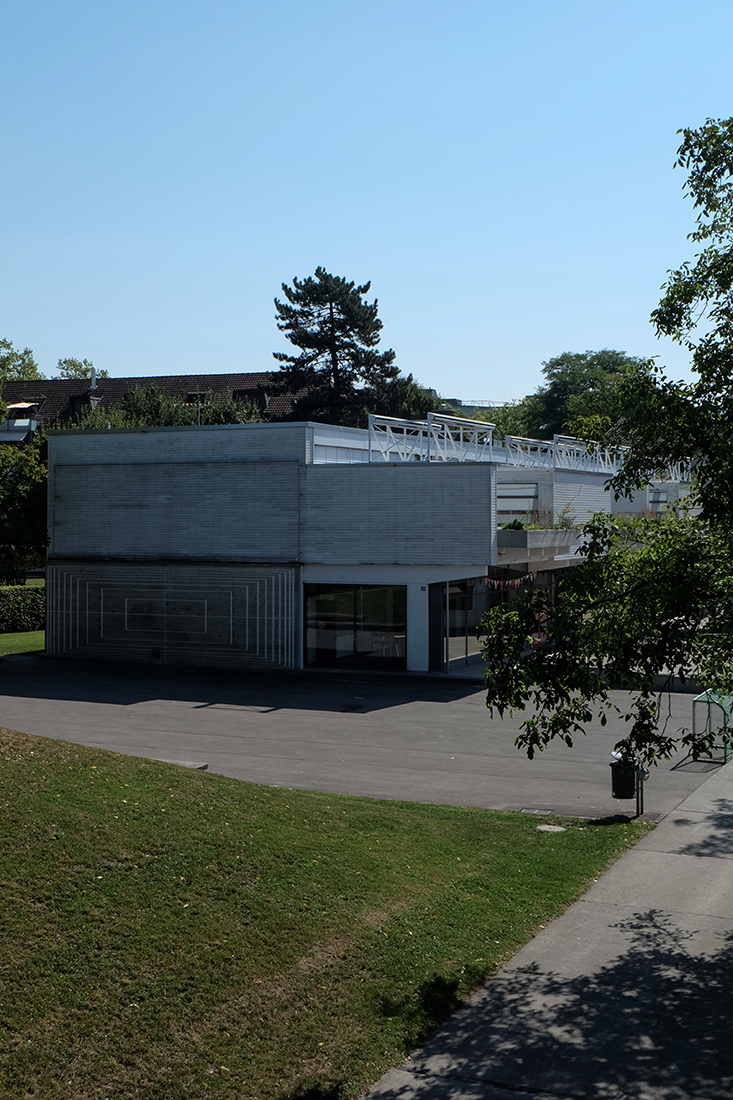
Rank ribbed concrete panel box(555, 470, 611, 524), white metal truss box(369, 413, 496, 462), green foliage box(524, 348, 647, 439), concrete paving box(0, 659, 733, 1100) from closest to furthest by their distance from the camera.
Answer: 1. concrete paving box(0, 659, 733, 1100)
2. white metal truss box(369, 413, 496, 462)
3. ribbed concrete panel box(555, 470, 611, 524)
4. green foliage box(524, 348, 647, 439)

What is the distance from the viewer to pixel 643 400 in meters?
10.0

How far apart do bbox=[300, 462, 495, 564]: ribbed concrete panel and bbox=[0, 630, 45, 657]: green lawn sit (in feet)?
38.1

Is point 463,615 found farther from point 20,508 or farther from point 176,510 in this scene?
point 20,508

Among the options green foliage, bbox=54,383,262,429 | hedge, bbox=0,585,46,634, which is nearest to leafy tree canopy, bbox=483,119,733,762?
hedge, bbox=0,585,46,634

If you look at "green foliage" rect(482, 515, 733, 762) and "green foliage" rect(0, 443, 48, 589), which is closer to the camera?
"green foliage" rect(482, 515, 733, 762)

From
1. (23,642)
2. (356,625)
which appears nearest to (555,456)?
(356,625)

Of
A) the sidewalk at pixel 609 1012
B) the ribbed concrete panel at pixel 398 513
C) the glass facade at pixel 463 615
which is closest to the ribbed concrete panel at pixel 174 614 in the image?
the ribbed concrete panel at pixel 398 513

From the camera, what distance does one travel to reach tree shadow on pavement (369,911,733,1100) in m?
8.03

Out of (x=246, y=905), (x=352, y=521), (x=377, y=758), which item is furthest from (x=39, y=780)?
(x=352, y=521)

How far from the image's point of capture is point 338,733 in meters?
22.9

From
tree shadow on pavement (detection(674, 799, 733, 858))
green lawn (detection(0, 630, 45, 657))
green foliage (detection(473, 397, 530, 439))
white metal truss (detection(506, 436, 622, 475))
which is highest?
green foliage (detection(473, 397, 530, 439))

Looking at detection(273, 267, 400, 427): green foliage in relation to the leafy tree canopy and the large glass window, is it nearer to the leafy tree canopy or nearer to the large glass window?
the large glass window

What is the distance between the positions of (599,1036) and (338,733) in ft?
46.7

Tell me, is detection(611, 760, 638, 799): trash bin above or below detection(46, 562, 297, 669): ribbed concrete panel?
below
